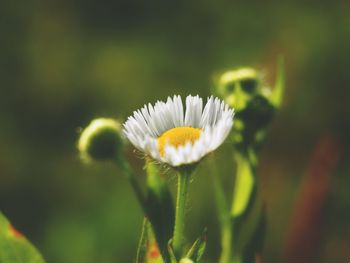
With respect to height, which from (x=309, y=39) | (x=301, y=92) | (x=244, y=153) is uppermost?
(x=309, y=39)

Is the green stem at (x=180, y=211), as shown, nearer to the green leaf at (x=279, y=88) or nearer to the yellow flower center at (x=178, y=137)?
the yellow flower center at (x=178, y=137)

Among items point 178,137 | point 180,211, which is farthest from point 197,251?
point 178,137

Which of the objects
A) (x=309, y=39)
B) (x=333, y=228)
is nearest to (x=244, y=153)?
(x=333, y=228)

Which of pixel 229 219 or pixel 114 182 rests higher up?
pixel 114 182

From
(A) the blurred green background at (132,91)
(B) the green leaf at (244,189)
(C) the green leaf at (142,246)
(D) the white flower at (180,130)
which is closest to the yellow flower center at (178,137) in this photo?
(D) the white flower at (180,130)

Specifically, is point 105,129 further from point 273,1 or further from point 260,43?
point 273,1

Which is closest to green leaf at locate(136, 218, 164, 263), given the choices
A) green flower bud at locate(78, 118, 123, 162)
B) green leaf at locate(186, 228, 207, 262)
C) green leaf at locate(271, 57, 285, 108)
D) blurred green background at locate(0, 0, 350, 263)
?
green leaf at locate(186, 228, 207, 262)
